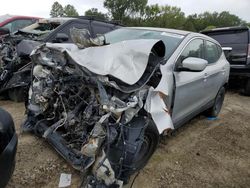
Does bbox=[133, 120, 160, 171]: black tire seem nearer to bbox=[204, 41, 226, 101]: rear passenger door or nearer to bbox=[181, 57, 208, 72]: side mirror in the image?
bbox=[181, 57, 208, 72]: side mirror

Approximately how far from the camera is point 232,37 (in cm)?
662

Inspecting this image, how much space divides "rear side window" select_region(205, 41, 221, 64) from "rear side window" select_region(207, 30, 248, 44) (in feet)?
7.98

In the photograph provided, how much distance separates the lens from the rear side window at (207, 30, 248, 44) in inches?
250

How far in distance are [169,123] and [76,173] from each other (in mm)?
1181

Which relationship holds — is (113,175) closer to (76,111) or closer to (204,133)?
(76,111)

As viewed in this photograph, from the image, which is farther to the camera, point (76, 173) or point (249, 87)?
point (249, 87)

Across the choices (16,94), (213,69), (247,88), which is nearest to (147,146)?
(213,69)

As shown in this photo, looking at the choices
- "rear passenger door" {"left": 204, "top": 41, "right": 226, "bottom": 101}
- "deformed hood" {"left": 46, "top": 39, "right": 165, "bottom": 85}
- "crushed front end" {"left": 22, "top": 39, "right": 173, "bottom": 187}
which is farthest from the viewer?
"rear passenger door" {"left": 204, "top": 41, "right": 226, "bottom": 101}

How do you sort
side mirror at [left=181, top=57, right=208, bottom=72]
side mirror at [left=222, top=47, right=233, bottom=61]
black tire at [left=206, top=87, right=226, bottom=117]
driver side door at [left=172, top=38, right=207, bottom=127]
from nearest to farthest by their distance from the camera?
1. side mirror at [left=181, top=57, right=208, bottom=72]
2. driver side door at [left=172, top=38, right=207, bottom=127]
3. black tire at [left=206, top=87, right=226, bottom=117]
4. side mirror at [left=222, top=47, right=233, bottom=61]

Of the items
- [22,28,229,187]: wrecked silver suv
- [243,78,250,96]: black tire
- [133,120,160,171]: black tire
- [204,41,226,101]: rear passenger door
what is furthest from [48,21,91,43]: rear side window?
[243,78,250,96]: black tire

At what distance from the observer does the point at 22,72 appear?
4.09 meters

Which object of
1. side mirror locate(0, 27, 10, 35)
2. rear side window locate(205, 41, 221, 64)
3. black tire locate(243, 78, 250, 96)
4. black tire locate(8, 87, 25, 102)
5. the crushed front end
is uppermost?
side mirror locate(0, 27, 10, 35)

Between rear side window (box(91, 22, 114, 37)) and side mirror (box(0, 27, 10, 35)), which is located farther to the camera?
rear side window (box(91, 22, 114, 37))

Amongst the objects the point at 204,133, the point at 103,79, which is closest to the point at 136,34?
the point at 103,79
